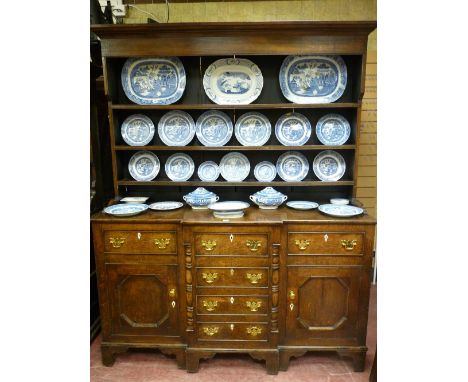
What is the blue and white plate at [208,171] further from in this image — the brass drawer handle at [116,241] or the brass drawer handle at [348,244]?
the brass drawer handle at [348,244]

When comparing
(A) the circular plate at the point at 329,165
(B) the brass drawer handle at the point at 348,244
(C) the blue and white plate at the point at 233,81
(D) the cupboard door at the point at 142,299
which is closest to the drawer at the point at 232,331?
(D) the cupboard door at the point at 142,299

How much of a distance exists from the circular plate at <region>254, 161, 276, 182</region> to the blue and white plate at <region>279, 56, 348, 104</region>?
0.44 meters

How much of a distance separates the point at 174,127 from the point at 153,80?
319 mm

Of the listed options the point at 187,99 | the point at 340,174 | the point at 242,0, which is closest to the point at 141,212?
the point at 187,99

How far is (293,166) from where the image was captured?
2162mm

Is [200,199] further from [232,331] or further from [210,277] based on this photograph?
[232,331]

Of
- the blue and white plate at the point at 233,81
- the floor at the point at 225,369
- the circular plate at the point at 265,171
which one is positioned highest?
the blue and white plate at the point at 233,81

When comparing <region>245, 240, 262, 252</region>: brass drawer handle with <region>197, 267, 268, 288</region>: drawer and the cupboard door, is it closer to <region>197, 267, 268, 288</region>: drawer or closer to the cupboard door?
<region>197, 267, 268, 288</region>: drawer

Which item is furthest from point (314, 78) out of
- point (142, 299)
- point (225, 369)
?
point (225, 369)

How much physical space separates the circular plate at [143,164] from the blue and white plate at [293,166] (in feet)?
2.74

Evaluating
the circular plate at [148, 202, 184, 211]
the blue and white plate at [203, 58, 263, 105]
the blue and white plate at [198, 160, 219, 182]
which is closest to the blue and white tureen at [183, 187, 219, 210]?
the circular plate at [148, 202, 184, 211]

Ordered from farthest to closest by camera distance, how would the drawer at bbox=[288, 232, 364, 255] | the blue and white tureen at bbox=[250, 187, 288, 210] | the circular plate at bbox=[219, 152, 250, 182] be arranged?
the circular plate at bbox=[219, 152, 250, 182], the blue and white tureen at bbox=[250, 187, 288, 210], the drawer at bbox=[288, 232, 364, 255]

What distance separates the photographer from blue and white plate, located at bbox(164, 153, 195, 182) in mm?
2188

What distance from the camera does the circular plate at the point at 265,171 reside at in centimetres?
216
